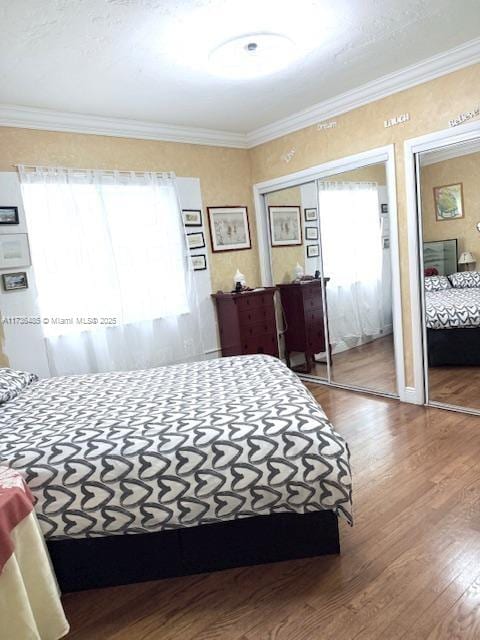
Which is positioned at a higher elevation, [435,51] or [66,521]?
[435,51]

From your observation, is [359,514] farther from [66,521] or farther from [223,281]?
[223,281]

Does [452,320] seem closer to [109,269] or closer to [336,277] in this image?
[336,277]

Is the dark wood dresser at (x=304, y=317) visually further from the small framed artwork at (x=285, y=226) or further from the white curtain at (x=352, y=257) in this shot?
the small framed artwork at (x=285, y=226)

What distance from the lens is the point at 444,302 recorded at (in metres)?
3.56

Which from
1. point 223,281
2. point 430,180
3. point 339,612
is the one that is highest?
point 430,180

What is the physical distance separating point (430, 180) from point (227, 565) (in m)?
2.94

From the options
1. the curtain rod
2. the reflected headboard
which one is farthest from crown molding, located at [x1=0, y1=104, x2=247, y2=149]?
the reflected headboard

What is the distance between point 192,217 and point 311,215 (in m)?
1.14

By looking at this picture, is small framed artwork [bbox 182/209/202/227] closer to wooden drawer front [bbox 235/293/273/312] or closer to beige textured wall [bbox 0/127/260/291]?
beige textured wall [bbox 0/127/260/291]

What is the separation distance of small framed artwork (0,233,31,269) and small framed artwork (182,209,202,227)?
1.43 meters

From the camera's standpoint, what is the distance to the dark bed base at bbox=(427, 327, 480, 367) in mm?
3594

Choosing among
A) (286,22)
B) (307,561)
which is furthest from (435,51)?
(307,561)

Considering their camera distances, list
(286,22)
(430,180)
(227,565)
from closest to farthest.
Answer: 1. (227,565)
2. (286,22)
3. (430,180)

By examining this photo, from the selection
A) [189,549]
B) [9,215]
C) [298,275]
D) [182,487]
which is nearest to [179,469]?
[182,487]
